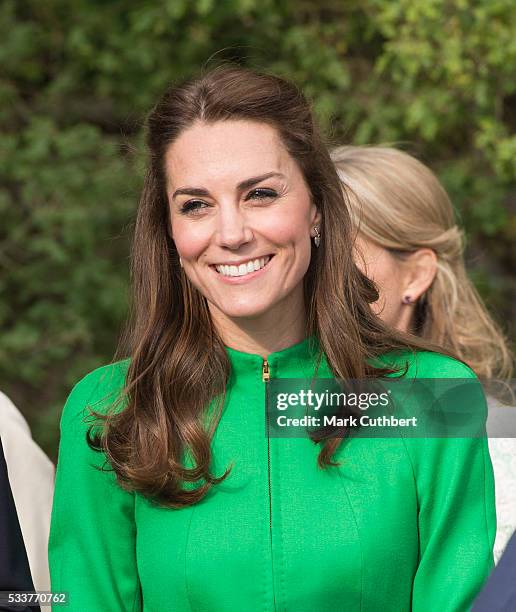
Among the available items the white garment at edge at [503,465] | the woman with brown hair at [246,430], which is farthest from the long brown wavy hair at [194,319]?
the white garment at edge at [503,465]

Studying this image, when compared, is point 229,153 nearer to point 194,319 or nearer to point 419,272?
point 194,319

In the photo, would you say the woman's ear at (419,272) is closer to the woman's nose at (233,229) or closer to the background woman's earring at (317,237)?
the background woman's earring at (317,237)

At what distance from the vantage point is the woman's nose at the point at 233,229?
2125 mm

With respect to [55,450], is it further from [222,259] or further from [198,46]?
[222,259]

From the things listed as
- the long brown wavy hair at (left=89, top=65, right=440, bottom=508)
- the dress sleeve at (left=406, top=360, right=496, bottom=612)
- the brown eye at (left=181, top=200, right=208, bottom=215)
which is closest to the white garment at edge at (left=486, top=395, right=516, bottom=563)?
the dress sleeve at (left=406, top=360, right=496, bottom=612)

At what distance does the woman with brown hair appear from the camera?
2.13 meters

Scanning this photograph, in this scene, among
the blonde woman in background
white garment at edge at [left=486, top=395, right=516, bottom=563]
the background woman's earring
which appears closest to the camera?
the background woman's earring

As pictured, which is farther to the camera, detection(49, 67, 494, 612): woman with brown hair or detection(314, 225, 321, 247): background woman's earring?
detection(314, 225, 321, 247): background woman's earring

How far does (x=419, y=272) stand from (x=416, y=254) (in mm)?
54

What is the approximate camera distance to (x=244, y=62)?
511cm

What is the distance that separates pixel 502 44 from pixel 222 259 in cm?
238

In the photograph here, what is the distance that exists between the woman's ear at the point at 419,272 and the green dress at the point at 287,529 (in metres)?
0.85

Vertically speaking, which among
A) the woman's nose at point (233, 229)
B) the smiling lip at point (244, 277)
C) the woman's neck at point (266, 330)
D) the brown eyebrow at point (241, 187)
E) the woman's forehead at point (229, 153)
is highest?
the woman's forehead at point (229, 153)

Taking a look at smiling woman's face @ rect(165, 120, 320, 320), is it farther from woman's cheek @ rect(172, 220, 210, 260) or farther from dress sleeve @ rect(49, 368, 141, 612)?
dress sleeve @ rect(49, 368, 141, 612)
